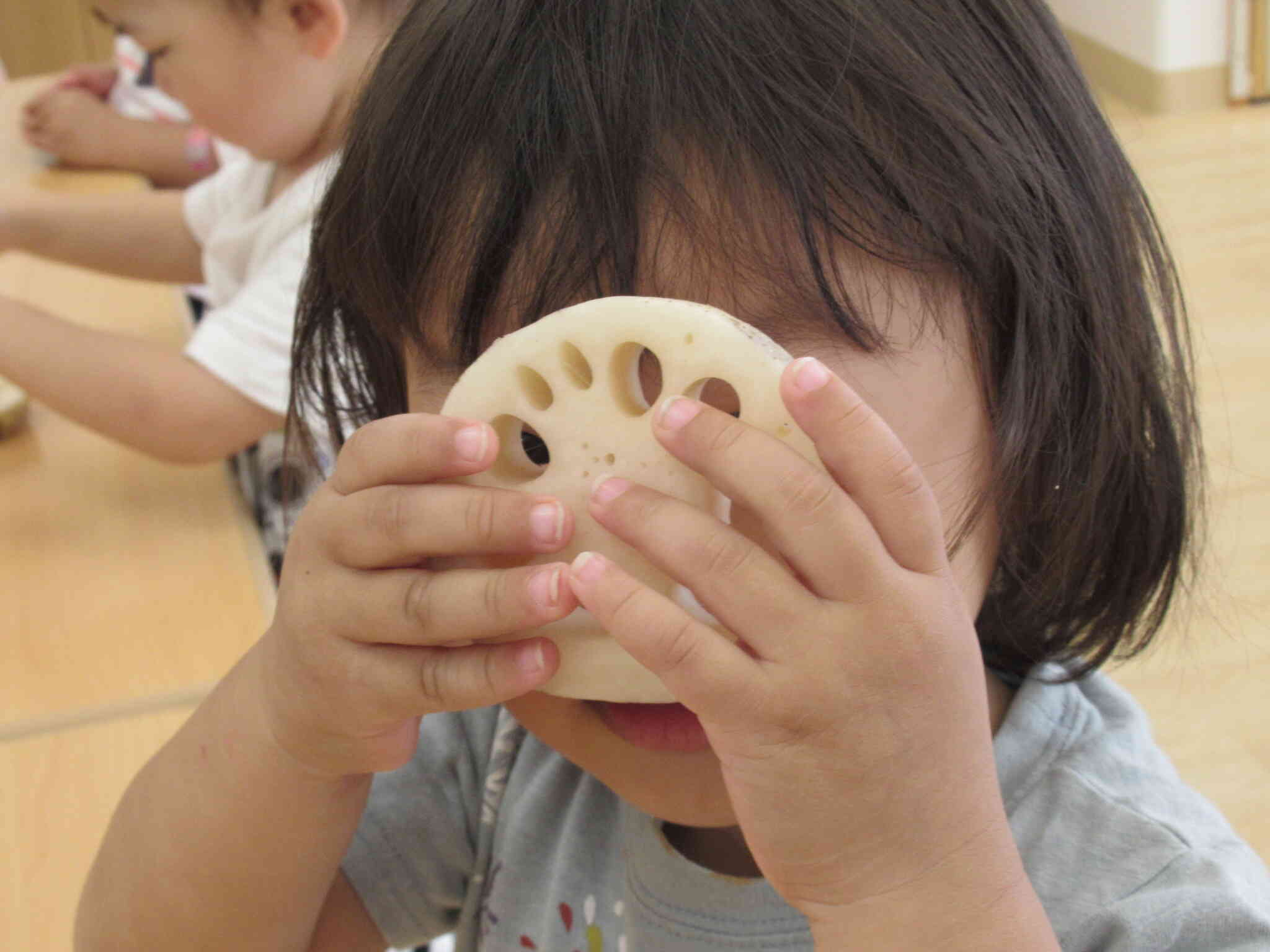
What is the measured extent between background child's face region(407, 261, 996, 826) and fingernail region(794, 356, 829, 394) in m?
0.07

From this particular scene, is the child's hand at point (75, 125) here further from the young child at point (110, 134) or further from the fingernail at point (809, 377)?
the fingernail at point (809, 377)

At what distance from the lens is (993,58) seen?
25.9 inches

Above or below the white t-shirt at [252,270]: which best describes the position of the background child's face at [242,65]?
above

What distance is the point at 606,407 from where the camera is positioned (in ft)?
1.73

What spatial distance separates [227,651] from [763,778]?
1.98ft

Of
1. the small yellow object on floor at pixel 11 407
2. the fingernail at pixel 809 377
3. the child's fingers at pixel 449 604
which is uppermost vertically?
the fingernail at pixel 809 377

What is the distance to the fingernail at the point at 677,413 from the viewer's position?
1.60ft

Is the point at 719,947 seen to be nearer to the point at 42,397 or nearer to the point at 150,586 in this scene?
the point at 150,586

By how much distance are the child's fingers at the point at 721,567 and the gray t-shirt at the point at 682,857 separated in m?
0.31

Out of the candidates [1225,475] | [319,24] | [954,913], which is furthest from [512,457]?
[1225,475]

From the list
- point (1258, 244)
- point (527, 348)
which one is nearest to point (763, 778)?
point (527, 348)

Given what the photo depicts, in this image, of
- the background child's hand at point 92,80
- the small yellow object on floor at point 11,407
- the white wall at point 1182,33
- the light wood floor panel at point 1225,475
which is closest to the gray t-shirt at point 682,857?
the light wood floor panel at point 1225,475

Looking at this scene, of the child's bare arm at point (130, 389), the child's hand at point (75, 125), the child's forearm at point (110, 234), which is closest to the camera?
the child's bare arm at point (130, 389)

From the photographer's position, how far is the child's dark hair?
58cm
